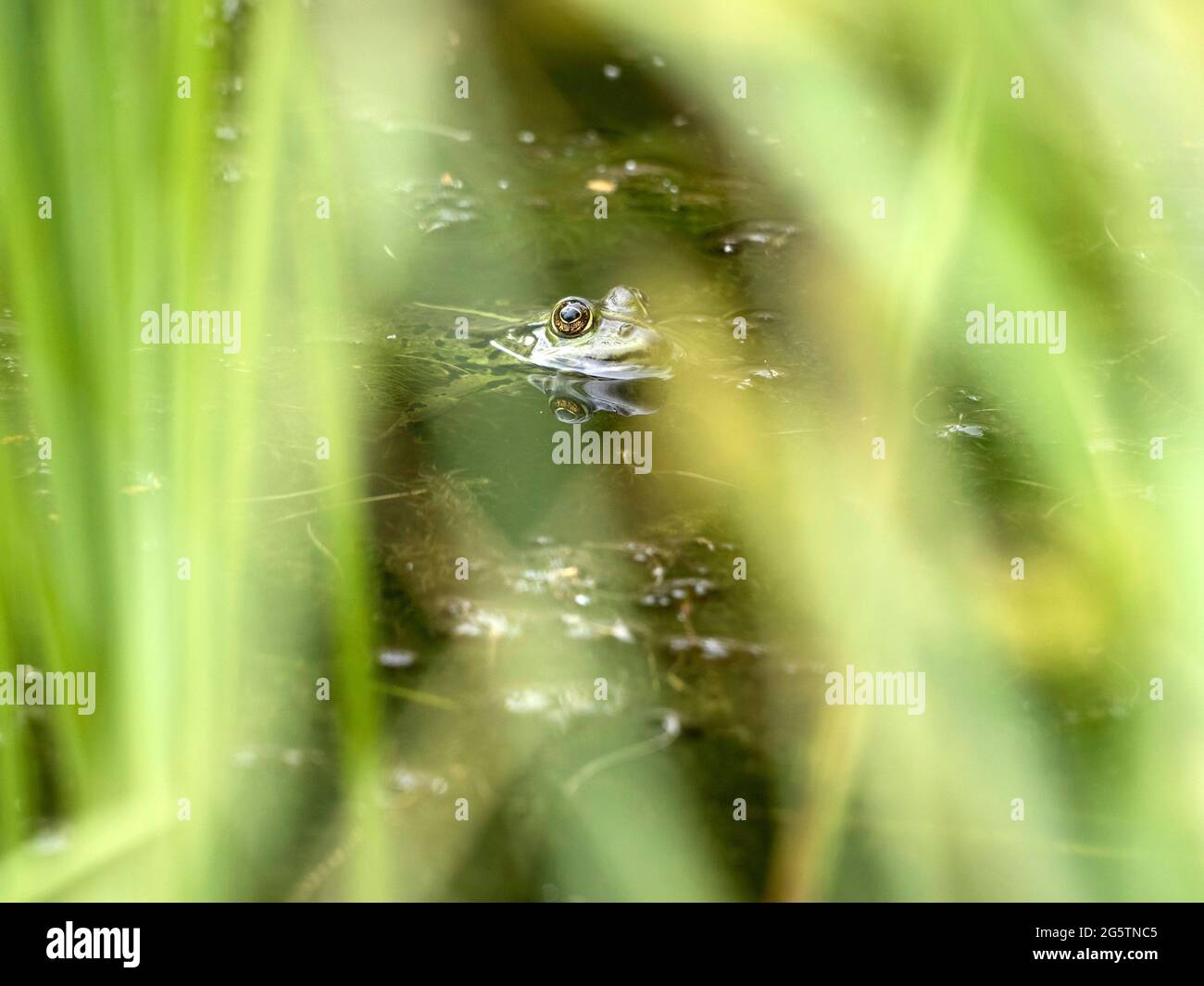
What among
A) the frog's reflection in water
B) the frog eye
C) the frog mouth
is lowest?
the frog's reflection in water

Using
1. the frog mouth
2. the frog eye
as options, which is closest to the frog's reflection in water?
the frog mouth

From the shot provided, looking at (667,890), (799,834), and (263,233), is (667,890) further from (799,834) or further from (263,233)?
(263,233)

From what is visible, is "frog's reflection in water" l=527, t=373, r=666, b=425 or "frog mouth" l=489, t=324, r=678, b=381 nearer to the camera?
"frog's reflection in water" l=527, t=373, r=666, b=425

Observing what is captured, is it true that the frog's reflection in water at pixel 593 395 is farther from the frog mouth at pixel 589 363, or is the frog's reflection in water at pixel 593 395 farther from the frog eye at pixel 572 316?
the frog eye at pixel 572 316

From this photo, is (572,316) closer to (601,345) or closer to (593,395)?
(601,345)

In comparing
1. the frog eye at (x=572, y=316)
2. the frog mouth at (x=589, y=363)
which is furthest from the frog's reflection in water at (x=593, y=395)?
the frog eye at (x=572, y=316)

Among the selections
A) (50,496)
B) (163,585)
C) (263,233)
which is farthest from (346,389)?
(163,585)

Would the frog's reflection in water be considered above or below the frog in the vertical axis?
A: below

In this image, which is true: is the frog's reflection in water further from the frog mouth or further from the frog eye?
the frog eye
